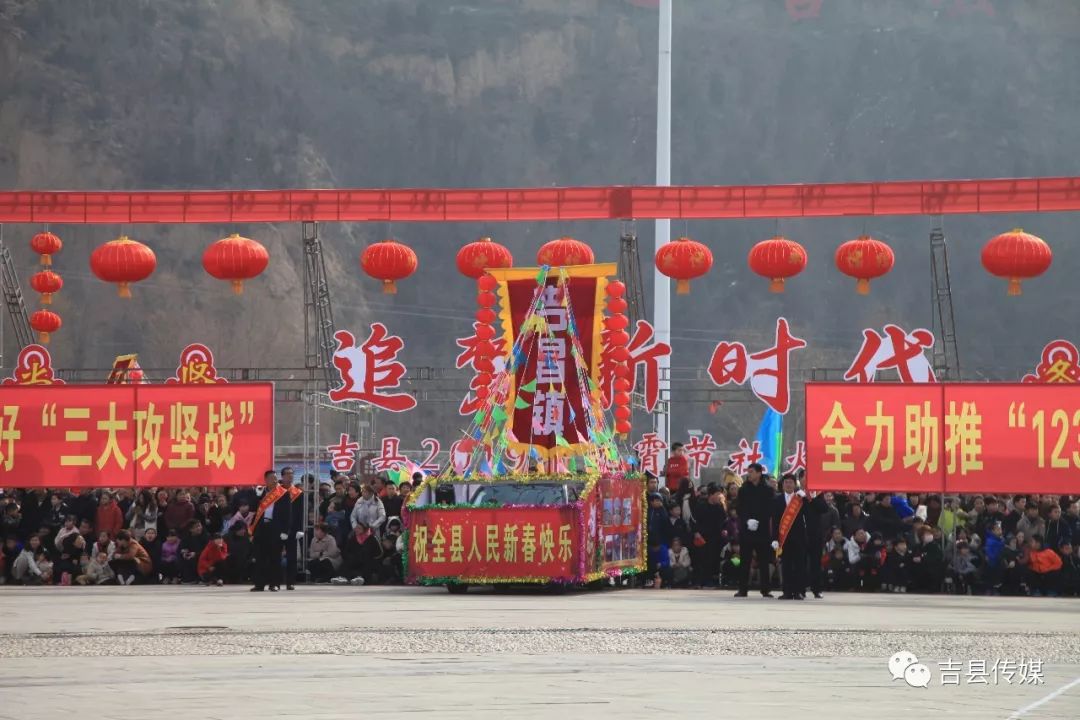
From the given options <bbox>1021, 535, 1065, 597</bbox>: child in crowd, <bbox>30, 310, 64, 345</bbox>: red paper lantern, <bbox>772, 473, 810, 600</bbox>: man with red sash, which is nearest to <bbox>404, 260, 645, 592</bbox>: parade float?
<bbox>772, 473, 810, 600</bbox>: man with red sash

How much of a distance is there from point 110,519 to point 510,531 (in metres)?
6.35

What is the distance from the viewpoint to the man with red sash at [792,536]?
18.7m

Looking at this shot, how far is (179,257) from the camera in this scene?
189 ft

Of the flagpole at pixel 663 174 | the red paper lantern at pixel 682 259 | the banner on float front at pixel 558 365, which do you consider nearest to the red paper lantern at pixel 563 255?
the red paper lantern at pixel 682 259

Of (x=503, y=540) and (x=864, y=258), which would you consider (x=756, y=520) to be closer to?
(x=503, y=540)

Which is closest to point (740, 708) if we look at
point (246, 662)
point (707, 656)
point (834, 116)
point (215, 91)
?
point (707, 656)

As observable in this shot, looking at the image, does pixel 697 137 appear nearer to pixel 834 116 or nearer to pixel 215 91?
pixel 834 116

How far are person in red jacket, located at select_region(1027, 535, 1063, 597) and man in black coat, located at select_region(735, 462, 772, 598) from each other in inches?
134

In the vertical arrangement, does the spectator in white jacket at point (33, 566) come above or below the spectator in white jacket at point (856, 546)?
below

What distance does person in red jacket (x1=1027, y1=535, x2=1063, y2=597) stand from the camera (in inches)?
803

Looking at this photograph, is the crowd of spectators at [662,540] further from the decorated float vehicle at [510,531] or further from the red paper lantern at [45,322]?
the red paper lantern at [45,322]

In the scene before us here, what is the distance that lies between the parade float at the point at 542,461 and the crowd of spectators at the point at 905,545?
78 centimetres

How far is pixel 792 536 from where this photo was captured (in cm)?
1888

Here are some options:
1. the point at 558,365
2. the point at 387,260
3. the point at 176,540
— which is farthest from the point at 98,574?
the point at 558,365
